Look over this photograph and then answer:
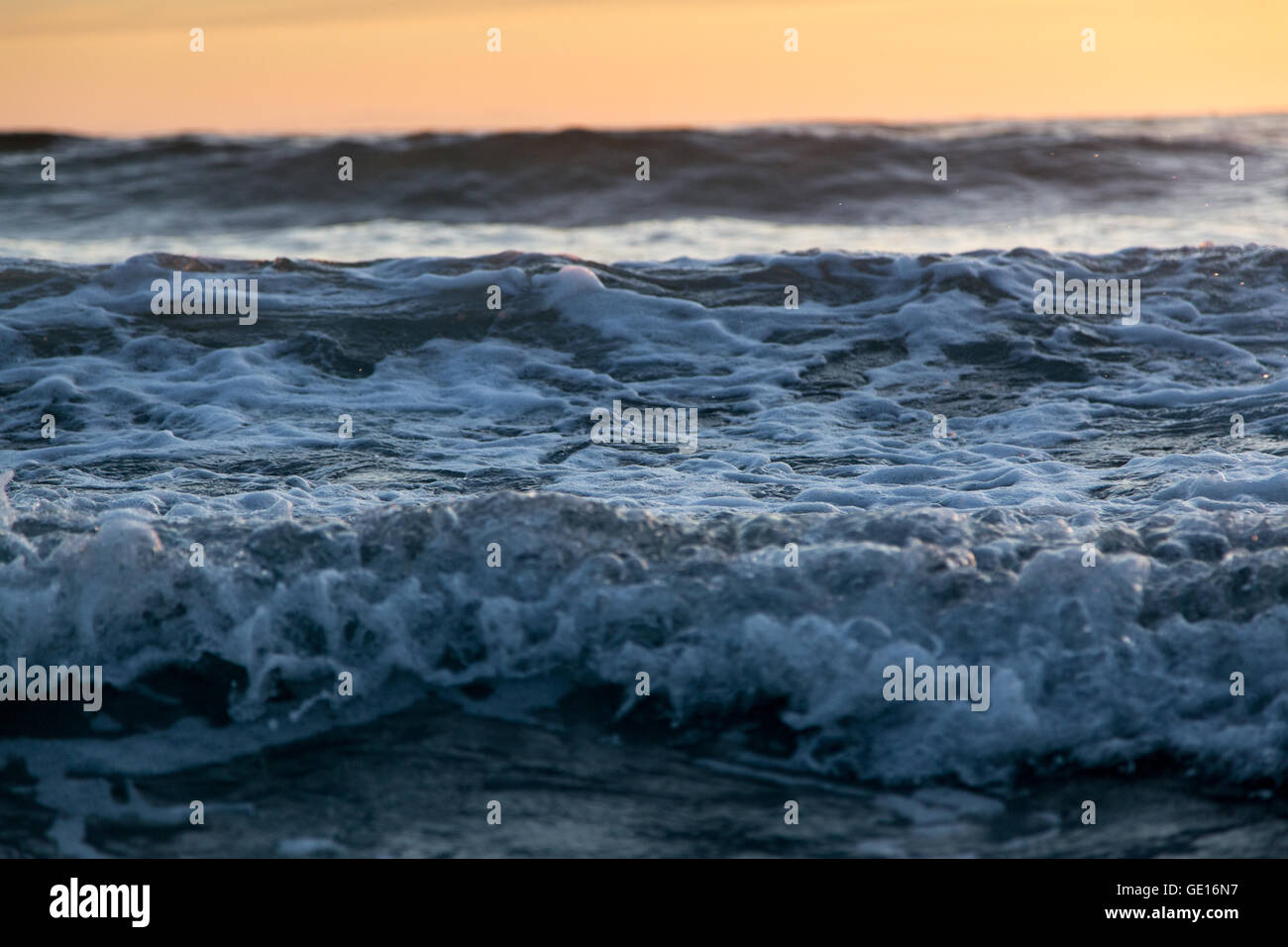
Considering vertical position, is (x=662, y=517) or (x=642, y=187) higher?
(x=642, y=187)

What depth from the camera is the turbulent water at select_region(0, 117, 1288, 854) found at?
3.39 metres

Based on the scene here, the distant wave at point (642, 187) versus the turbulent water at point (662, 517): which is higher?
the distant wave at point (642, 187)

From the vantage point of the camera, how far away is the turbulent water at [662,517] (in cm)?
339

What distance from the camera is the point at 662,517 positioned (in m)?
4.34

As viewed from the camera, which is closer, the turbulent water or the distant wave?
the turbulent water

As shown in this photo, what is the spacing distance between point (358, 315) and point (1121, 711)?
239 inches

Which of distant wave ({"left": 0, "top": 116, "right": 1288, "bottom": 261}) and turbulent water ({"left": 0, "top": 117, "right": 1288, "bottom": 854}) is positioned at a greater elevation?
distant wave ({"left": 0, "top": 116, "right": 1288, "bottom": 261})

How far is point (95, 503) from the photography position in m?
4.74

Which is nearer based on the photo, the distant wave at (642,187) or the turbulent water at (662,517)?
the turbulent water at (662,517)

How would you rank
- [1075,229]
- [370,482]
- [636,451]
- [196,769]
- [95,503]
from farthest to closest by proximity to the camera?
[1075,229] → [636,451] → [370,482] → [95,503] → [196,769]

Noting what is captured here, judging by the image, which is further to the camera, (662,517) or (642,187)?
(642,187)

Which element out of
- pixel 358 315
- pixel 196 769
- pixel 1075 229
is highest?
pixel 1075 229
